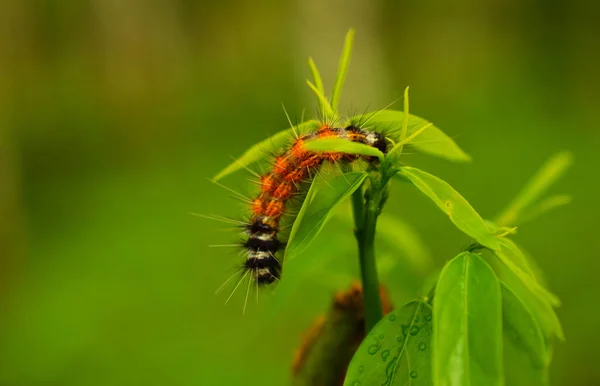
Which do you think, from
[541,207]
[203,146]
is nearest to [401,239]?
[541,207]

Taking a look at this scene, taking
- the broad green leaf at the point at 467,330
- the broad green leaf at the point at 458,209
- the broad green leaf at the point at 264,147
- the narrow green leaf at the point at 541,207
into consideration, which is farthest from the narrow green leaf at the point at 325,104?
the narrow green leaf at the point at 541,207

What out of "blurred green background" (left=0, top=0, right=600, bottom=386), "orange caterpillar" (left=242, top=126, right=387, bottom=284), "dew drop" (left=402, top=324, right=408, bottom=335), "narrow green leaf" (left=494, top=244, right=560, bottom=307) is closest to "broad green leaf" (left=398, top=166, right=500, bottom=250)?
"narrow green leaf" (left=494, top=244, right=560, bottom=307)

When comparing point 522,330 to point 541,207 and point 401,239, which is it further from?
point 401,239

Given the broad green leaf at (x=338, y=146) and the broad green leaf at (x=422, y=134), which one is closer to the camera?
the broad green leaf at (x=338, y=146)

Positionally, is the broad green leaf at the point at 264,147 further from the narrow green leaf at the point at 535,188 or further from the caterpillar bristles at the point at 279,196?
the narrow green leaf at the point at 535,188

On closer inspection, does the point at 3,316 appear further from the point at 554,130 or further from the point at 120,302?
the point at 554,130

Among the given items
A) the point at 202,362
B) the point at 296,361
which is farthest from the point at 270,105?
the point at 296,361
